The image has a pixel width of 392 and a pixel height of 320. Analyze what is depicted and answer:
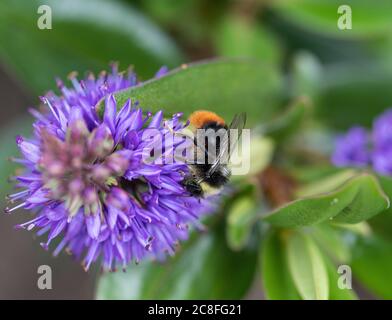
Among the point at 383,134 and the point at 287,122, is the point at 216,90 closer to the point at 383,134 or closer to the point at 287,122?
the point at 287,122

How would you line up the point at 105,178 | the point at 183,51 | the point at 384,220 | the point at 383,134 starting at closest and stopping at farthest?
the point at 105,178 < the point at 384,220 < the point at 383,134 < the point at 183,51

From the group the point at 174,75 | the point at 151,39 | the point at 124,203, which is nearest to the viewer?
the point at 124,203

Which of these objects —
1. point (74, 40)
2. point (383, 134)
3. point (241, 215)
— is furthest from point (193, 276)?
point (74, 40)

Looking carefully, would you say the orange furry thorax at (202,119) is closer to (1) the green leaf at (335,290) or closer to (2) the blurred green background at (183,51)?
(1) the green leaf at (335,290)

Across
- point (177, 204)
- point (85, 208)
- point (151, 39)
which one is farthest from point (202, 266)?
point (151, 39)

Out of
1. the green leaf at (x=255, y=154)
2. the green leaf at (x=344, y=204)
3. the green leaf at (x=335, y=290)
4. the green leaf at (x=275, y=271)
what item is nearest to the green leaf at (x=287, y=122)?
the green leaf at (x=255, y=154)

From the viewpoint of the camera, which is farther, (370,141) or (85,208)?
(370,141)

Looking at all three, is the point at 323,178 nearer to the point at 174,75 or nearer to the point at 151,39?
the point at 174,75

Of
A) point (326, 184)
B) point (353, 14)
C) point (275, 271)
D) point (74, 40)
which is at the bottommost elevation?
point (275, 271)
